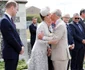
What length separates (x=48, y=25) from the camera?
19.5 feet

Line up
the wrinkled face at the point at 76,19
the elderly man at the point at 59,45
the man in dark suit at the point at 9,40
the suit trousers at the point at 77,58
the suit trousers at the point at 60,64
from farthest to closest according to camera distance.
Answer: the suit trousers at the point at 77,58 < the wrinkled face at the point at 76,19 < the suit trousers at the point at 60,64 < the elderly man at the point at 59,45 < the man in dark suit at the point at 9,40

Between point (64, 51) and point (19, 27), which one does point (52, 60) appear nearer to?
point (64, 51)

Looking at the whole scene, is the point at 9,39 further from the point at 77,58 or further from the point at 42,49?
the point at 77,58

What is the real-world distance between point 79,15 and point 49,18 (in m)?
2.41

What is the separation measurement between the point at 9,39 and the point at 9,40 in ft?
0.06

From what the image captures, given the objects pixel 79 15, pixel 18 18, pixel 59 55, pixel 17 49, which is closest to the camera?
pixel 17 49

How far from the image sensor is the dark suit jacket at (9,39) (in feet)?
17.1

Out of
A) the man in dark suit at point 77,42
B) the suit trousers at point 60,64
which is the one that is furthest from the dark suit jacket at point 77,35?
the suit trousers at point 60,64

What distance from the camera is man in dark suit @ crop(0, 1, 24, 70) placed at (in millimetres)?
5223

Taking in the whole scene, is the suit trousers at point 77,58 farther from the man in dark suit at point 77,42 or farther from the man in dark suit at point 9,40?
the man in dark suit at point 9,40

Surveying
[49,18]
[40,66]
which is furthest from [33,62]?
[49,18]

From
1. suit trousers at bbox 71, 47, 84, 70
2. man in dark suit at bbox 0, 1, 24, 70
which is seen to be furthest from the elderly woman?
suit trousers at bbox 71, 47, 84, 70

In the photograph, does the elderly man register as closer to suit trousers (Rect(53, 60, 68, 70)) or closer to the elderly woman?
suit trousers (Rect(53, 60, 68, 70))

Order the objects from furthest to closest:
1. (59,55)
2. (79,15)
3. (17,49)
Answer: (79,15) → (59,55) → (17,49)
